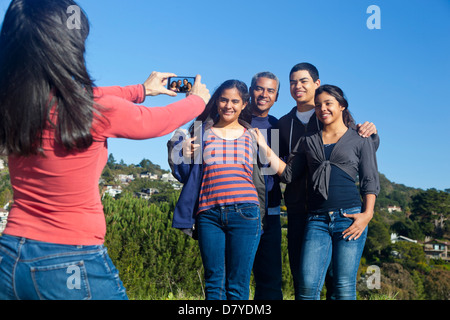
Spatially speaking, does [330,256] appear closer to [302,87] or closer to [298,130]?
[298,130]

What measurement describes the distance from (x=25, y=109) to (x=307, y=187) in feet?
8.30

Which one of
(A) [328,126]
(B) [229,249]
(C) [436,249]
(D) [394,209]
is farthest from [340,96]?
(D) [394,209]

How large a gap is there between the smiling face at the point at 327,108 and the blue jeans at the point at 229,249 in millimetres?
981

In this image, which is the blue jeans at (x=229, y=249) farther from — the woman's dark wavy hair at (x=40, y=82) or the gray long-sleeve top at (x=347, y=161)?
the woman's dark wavy hair at (x=40, y=82)

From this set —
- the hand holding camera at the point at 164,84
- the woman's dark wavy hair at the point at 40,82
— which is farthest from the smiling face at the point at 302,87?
the woman's dark wavy hair at the point at 40,82

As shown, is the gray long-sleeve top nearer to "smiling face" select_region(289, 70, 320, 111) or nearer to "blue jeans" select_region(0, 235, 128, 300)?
"smiling face" select_region(289, 70, 320, 111)

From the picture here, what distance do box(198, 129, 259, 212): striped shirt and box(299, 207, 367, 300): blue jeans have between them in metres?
0.53

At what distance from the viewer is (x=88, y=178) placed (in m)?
1.65

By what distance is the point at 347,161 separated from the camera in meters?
3.46

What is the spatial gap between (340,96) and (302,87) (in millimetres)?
616

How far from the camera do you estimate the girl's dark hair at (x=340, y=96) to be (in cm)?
355

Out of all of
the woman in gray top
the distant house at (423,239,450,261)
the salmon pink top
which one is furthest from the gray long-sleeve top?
the distant house at (423,239,450,261)

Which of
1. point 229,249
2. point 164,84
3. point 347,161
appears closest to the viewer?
point 164,84
